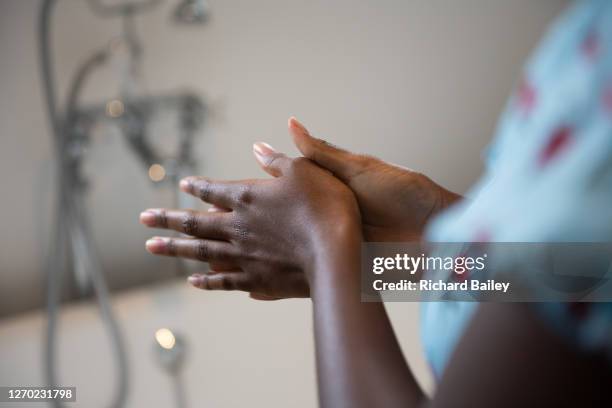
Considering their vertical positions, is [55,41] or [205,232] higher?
[55,41]

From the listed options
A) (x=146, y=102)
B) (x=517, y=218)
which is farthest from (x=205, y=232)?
(x=146, y=102)

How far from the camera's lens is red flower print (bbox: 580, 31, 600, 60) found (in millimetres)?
265

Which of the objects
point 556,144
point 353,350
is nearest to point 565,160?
point 556,144

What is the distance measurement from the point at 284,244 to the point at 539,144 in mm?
257

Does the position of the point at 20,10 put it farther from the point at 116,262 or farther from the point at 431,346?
the point at 431,346

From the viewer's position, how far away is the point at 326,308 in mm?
395

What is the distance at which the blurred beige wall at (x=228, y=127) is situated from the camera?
3.71 feet

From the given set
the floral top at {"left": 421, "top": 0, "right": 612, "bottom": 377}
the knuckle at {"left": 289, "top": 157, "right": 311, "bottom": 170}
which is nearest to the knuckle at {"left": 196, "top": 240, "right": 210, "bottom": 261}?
the knuckle at {"left": 289, "top": 157, "right": 311, "bottom": 170}

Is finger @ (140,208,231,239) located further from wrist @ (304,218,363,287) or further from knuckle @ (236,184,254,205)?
wrist @ (304,218,363,287)

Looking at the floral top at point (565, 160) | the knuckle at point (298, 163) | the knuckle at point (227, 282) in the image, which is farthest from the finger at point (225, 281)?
the floral top at point (565, 160)

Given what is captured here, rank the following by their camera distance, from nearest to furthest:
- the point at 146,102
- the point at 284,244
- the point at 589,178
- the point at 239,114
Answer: the point at 589,178, the point at 284,244, the point at 146,102, the point at 239,114

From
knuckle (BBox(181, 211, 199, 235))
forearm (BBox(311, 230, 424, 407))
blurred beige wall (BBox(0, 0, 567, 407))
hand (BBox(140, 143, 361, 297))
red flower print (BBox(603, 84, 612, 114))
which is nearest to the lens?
red flower print (BBox(603, 84, 612, 114))

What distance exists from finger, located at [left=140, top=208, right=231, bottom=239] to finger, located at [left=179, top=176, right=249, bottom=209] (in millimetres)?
15

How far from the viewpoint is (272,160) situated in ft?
1.98
